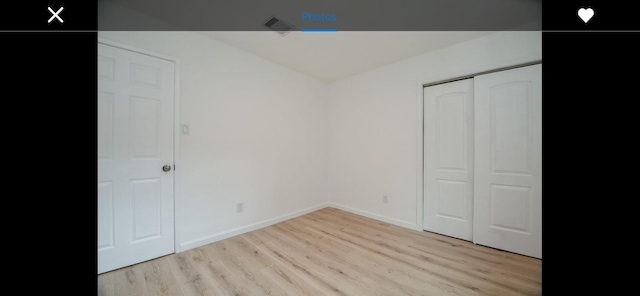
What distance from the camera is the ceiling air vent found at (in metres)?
2.10

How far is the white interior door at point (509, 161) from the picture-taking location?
2.07m

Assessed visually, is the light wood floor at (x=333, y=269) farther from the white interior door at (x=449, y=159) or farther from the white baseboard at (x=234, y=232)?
the white interior door at (x=449, y=159)

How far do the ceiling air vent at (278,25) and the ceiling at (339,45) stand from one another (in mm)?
77

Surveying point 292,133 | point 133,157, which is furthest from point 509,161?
point 133,157

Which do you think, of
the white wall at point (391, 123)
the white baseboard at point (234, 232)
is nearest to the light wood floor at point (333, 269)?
A: the white baseboard at point (234, 232)

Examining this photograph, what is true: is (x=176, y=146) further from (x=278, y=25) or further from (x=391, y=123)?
(x=391, y=123)

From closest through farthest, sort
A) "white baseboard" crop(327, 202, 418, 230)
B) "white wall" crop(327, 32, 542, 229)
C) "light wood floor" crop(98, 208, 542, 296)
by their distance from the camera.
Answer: "light wood floor" crop(98, 208, 542, 296) → "white wall" crop(327, 32, 542, 229) → "white baseboard" crop(327, 202, 418, 230)

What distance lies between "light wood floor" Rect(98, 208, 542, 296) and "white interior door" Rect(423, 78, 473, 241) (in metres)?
0.24
